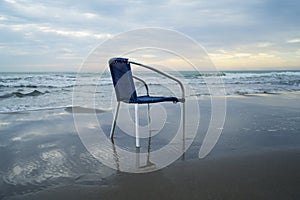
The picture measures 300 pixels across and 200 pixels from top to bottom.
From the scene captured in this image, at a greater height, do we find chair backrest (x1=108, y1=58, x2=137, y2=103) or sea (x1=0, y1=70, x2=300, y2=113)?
chair backrest (x1=108, y1=58, x2=137, y2=103)

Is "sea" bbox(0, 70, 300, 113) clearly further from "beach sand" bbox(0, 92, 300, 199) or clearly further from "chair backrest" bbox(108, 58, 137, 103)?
"beach sand" bbox(0, 92, 300, 199)

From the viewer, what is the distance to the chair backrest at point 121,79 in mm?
2857

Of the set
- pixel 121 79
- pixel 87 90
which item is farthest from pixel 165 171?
pixel 87 90

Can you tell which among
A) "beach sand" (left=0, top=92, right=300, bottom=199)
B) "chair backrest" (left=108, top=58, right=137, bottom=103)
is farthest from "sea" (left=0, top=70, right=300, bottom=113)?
"beach sand" (left=0, top=92, right=300, bottom=199)

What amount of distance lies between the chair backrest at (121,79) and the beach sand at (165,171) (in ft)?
2.17

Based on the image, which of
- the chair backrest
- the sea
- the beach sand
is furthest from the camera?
the sea

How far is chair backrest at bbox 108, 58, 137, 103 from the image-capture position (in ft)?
9.37

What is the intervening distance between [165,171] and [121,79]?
127 cm

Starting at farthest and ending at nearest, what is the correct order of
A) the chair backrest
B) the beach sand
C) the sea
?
1. the sea
2. the chair backrest
3. the beach sand

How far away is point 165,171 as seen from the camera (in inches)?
82.0

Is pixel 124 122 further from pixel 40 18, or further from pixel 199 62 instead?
pixel 40 18

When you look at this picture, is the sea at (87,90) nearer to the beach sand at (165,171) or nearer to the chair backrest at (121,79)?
the chair backrest at (121,79)

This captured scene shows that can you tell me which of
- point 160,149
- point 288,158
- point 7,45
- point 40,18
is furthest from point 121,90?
point 7,45

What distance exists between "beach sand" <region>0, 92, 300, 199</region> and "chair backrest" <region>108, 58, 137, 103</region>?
0.66m
